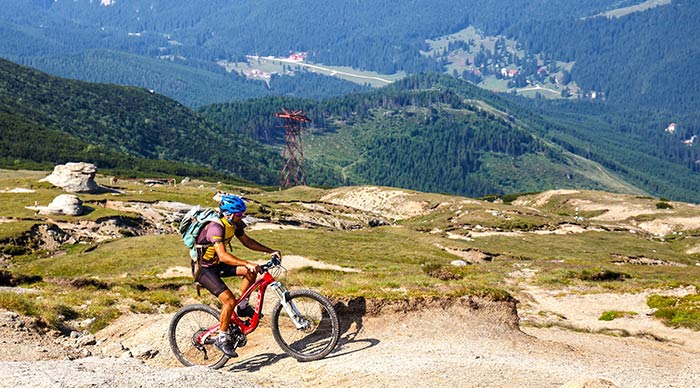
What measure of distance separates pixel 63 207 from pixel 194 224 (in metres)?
65.0

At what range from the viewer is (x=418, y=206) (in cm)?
14862

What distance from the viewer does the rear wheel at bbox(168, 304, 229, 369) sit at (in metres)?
20.9

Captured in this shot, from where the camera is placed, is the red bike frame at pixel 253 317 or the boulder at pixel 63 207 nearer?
the red bike frame at pixel 253 317

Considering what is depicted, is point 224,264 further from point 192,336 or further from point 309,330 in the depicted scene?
point 309,330

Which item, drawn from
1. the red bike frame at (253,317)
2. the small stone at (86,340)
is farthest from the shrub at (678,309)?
the small stone at (86,340)

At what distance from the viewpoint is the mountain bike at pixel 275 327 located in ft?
66.1

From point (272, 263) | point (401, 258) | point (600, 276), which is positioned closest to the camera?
point (272, 263)

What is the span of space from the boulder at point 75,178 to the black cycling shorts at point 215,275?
3368 inches

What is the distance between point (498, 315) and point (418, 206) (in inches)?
4865

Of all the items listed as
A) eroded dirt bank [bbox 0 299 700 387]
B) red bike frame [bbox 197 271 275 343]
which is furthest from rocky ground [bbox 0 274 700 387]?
red bike frame [bbox 197 271 275 343]

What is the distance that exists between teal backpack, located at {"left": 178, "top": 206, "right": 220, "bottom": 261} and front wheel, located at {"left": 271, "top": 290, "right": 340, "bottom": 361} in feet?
10.3

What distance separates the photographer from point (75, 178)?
99.3m

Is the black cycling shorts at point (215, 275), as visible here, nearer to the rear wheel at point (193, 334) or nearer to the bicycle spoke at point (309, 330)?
the rear wheel at point (193, 334)

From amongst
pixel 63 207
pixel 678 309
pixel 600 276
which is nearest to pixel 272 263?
pixel 678 309
